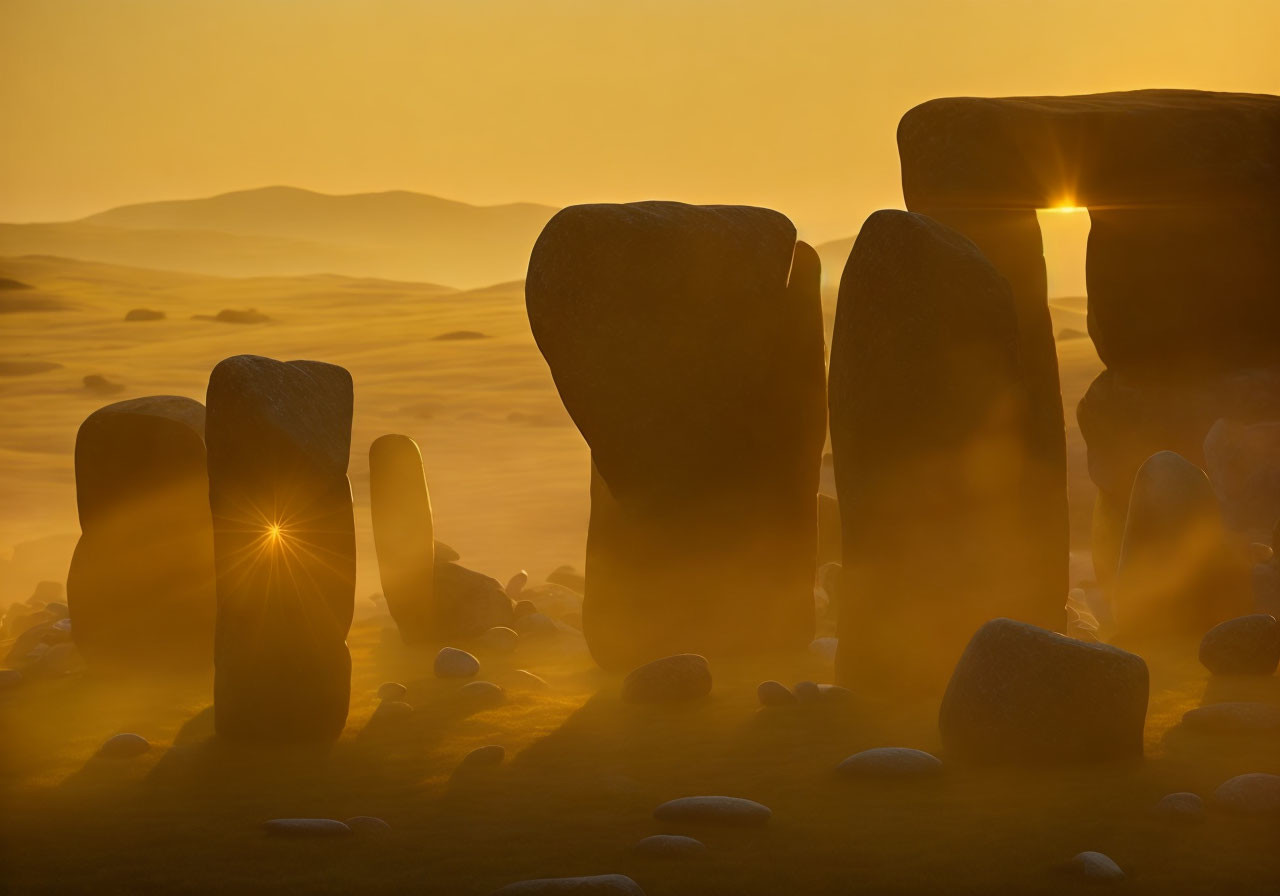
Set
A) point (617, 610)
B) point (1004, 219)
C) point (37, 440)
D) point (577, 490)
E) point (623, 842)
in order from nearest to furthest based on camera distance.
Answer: point (623, 842), point (617, 610), point (1004, 219), point (577, 490), point (37, 440)

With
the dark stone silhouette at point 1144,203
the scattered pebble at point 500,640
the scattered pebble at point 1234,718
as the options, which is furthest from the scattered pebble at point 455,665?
the dark stone silhouette at point 1144,203

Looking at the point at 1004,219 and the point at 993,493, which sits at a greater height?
the point at 1004,219

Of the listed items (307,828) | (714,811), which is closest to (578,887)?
(714,811)

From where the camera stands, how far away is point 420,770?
8727 millimetres

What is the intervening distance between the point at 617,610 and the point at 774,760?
3.14 meters

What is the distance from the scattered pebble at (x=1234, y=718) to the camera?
8.82 m

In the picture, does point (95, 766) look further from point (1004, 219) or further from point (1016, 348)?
point (1004, 219)

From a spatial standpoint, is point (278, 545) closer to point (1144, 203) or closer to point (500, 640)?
point (500, 640)

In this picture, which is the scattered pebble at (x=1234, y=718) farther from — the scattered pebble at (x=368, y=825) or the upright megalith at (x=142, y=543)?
the upright megalith at (x=142, y=543)

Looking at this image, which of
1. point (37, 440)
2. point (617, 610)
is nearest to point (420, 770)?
point (617, 610)

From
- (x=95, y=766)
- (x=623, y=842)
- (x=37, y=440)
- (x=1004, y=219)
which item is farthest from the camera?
(x=37, y=440)

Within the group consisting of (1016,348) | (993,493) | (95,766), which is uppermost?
(1016,348)

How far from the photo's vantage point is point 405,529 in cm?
1266

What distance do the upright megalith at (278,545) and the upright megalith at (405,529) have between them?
3180 mm
